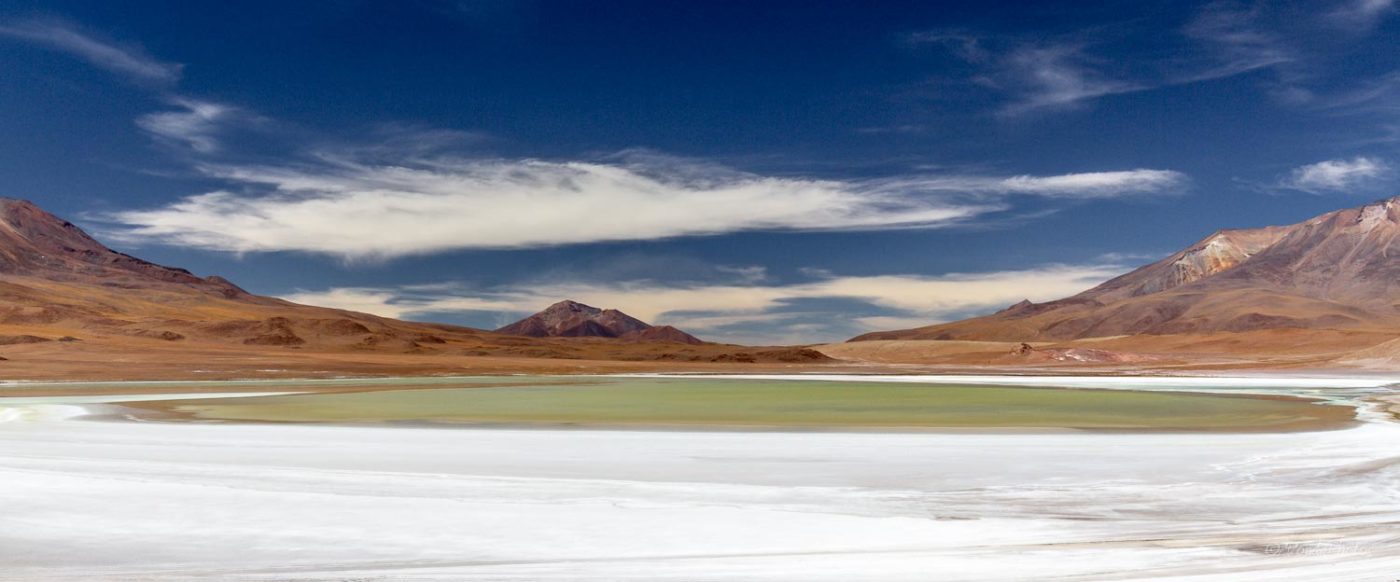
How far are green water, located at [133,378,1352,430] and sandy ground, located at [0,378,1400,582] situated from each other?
21.2 ft

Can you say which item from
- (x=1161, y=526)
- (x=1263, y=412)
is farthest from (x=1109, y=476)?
(x=1263, y=412)

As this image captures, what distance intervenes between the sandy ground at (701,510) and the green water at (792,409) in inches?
254

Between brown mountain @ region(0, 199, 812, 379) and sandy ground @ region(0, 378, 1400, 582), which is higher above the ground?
brown mountain @ region(0, 199, 812, 379)

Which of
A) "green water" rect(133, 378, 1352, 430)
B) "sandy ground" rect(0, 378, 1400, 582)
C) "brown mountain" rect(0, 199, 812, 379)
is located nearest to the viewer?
"sandy ground" rect(0, 378, 1400, 582)

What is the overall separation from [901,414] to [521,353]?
144 m

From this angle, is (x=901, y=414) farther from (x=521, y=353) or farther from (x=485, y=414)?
(x=521, y=353)

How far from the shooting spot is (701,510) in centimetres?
1305

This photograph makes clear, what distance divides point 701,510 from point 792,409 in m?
22.3

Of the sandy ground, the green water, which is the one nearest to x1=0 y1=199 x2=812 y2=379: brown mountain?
the green water

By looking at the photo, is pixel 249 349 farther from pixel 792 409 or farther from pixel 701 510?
pixel 701 510

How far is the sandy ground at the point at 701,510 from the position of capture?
980 centimetres

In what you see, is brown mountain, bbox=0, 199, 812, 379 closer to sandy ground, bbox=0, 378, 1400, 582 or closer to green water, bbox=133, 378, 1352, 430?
green water, bbox=133, 378, 1352, 430

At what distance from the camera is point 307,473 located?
16.8 metres

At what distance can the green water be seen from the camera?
1129 inches
